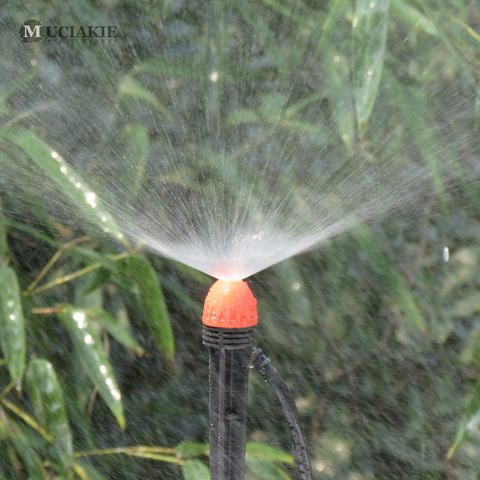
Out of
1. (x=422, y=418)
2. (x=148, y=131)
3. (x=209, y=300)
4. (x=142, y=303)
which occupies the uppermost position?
(x=148, y=131)

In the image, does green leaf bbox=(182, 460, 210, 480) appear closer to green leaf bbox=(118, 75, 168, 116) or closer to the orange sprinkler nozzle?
the orange sprinkler nozzle

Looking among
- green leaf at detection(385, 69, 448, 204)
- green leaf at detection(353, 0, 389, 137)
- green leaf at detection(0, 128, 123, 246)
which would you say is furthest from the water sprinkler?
green leaf at detection(385, 69, 448, 204)

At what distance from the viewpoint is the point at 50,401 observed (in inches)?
37.4

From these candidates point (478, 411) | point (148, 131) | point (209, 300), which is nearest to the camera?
point (209, 300)

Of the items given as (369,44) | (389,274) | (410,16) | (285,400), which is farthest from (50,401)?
(410,16)

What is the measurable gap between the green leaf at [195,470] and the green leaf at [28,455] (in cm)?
25

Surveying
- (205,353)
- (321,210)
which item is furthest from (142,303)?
(321,210)

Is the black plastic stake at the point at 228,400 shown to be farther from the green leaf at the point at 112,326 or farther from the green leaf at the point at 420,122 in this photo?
the green leaf at the point at 420,122

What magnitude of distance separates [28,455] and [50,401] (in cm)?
16

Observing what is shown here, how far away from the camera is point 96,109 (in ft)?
3.39

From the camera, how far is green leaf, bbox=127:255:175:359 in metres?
0.97

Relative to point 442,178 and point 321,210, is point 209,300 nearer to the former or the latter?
point 321,210

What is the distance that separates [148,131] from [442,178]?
510 mm

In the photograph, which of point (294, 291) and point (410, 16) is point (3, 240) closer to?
point (294, 291)
